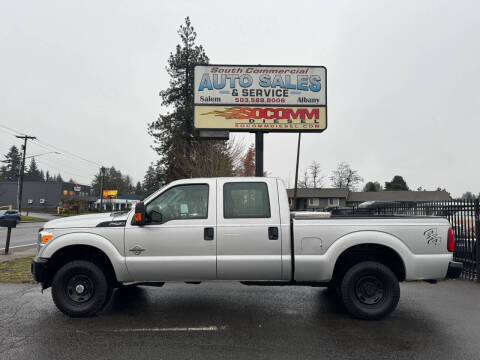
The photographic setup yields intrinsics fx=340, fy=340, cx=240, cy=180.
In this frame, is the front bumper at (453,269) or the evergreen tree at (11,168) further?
the evergreen tree at (11,168)

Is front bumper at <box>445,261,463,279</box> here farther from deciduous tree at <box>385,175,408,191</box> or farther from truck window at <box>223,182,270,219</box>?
deciduous tree at <box>385,175,408,191</box>

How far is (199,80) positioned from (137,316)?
6.56 meters

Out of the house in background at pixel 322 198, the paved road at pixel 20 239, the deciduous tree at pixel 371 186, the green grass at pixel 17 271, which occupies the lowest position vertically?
the paved road at pixel 20 239

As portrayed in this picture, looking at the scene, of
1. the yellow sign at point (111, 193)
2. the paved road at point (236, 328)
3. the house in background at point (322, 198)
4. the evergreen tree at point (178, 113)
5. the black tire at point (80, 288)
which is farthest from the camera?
the yellow sign at point (111, 193)

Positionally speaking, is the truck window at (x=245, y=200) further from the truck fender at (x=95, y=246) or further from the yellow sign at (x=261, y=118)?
the yellow sign at (x=261, y=118)

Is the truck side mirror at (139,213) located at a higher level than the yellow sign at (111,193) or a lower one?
lower

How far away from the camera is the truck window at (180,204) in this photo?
16.0 feet

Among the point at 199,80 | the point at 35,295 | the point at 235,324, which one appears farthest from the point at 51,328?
the point at 199,80

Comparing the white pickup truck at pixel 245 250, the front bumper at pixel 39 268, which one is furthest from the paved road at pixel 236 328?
the front bumper at pixel 39 268

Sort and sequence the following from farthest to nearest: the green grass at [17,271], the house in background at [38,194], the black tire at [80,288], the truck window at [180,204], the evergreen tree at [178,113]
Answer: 1. the house in background at [38,194]
2. the evergreen tree at [178,113]
3. the green grass at [17,271]
4. the truck window at [180,204]
5. the black tire at [80,288]

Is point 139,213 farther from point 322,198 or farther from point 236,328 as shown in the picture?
point 322,198

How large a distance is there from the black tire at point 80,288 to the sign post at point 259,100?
5.48 meters

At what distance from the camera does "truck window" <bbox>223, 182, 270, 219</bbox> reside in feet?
16.0

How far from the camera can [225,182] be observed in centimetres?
506
